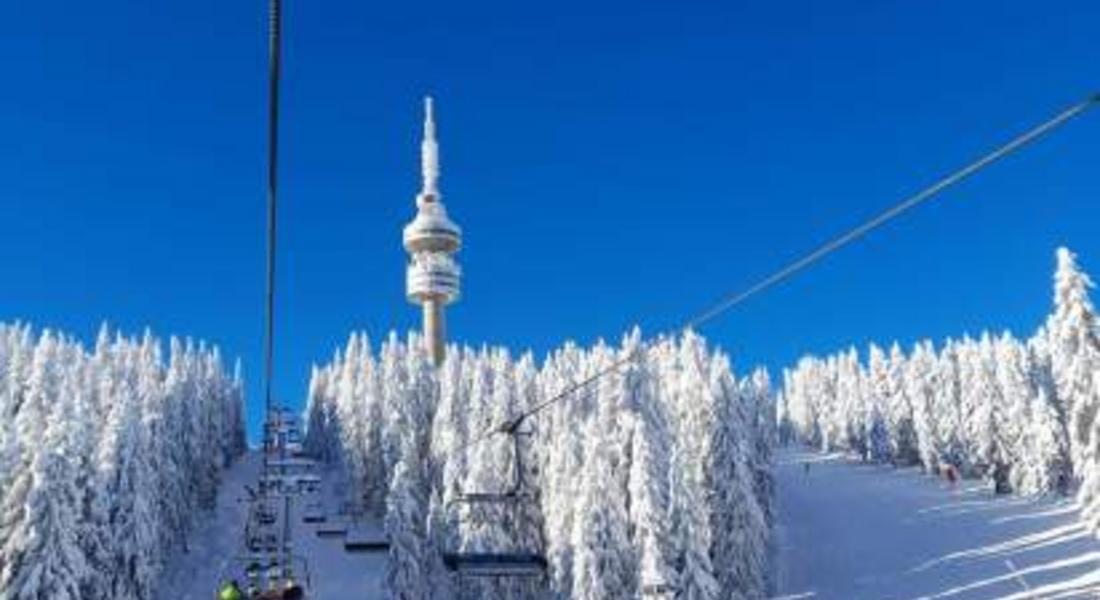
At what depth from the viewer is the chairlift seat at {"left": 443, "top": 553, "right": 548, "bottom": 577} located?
2369cm

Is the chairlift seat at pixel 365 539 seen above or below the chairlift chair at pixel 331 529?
below

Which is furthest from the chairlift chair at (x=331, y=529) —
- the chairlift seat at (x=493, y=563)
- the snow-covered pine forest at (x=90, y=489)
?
the chairlift seat at (x=493, y=563)

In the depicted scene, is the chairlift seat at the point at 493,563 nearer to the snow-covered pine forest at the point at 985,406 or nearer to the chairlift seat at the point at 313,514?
the snow-covered pine forest at the point at 985,406

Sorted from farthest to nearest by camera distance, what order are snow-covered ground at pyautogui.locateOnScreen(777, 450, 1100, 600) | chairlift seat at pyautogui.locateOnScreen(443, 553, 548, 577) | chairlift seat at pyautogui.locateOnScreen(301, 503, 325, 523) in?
1. chairlift seat at pyautogui.locateOnScreen(301, 503, 325, 523)
2. snow-covered ground at pyautogui.locateOnScreen(777, 450, 1100, 600)
3. chairlift seat at pyautogui.locateOnScreen(443, 553, 548, 577)

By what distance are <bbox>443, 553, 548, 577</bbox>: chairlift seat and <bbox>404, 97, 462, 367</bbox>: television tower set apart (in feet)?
420

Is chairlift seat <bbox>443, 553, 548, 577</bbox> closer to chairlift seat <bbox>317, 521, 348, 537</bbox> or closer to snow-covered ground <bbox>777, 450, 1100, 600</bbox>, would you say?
snow-covered ground <bbox>777, 450, 1100, 600</bbox>

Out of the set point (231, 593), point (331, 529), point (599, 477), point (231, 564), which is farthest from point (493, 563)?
point (331, 529)

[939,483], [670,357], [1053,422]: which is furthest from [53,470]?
[939,483]

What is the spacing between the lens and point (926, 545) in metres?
93.9

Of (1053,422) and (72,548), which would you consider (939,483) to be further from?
(72,548)

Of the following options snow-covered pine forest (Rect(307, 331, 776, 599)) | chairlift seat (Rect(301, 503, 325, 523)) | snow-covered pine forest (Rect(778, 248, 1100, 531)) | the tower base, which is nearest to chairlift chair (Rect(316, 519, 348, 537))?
chairlift seat (Rect(301, 503, 325, 523))

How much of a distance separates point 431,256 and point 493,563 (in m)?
143

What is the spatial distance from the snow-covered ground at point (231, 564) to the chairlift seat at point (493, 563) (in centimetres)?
6938

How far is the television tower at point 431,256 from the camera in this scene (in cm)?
15925
